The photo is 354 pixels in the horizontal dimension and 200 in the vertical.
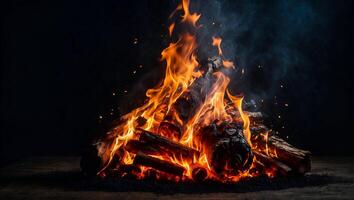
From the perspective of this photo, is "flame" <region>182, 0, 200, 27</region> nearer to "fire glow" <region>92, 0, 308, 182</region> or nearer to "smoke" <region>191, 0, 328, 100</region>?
"smoke" <region>191, 0, 328, 100</region>

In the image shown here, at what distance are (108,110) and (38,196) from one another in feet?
8.44

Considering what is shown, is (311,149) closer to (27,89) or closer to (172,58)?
(172,58)

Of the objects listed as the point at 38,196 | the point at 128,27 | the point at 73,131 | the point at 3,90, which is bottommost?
the point at 38,196

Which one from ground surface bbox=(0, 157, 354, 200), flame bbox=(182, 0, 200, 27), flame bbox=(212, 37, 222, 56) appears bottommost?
ground surface bbox=(0, 157, 354, 200)

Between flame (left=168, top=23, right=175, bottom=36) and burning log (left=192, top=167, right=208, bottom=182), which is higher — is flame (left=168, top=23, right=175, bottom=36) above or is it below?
above

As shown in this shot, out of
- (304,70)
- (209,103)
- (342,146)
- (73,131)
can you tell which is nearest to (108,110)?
(73,131)

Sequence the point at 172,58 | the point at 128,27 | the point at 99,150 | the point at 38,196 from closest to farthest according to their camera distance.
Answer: the point at 38,196 < the point at 99,150 < the point at 172,58 < the point at 128,27

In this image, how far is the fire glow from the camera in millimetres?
4211

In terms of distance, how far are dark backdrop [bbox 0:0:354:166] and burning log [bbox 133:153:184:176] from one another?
2.05 metres

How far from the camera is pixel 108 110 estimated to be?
625 centimetres

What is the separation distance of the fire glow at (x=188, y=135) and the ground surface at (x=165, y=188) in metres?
0.19

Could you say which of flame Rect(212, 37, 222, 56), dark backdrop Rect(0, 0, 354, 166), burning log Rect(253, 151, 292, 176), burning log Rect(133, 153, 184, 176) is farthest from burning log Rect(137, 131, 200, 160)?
flame Rect(212, 37, 222, 56)

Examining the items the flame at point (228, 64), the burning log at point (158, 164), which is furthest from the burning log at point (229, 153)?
the flame at point (228, 64)

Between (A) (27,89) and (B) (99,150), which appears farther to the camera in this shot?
(A) (27,89)
